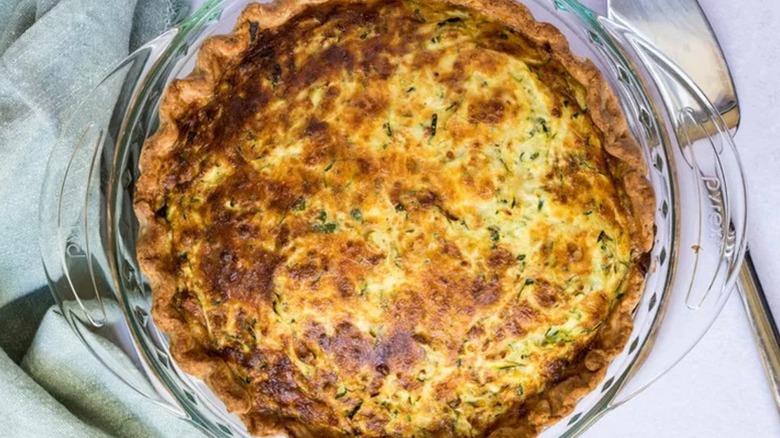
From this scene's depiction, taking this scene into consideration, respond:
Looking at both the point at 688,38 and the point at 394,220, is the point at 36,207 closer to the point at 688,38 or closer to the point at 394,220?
the point at 394,220

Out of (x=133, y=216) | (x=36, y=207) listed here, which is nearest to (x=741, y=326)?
(x=133, y=216)

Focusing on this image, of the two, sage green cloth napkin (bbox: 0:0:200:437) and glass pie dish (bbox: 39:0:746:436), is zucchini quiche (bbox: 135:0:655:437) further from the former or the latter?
sage green cloth napkin (bbox: 0:0:200:437)

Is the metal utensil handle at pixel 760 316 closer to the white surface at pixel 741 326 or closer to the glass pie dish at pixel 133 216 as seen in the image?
the white surface at pixel 741 326

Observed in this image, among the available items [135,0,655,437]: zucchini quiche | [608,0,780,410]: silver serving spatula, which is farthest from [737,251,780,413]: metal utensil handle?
[135,0,655,437]: zucchini quiche

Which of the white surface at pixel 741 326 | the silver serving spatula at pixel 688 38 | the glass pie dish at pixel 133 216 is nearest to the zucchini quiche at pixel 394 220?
the glass pie dish at pixel 133 216

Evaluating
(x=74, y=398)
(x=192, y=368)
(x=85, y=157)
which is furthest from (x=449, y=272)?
(x=74, y=398)

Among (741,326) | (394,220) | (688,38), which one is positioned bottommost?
(741,326)
